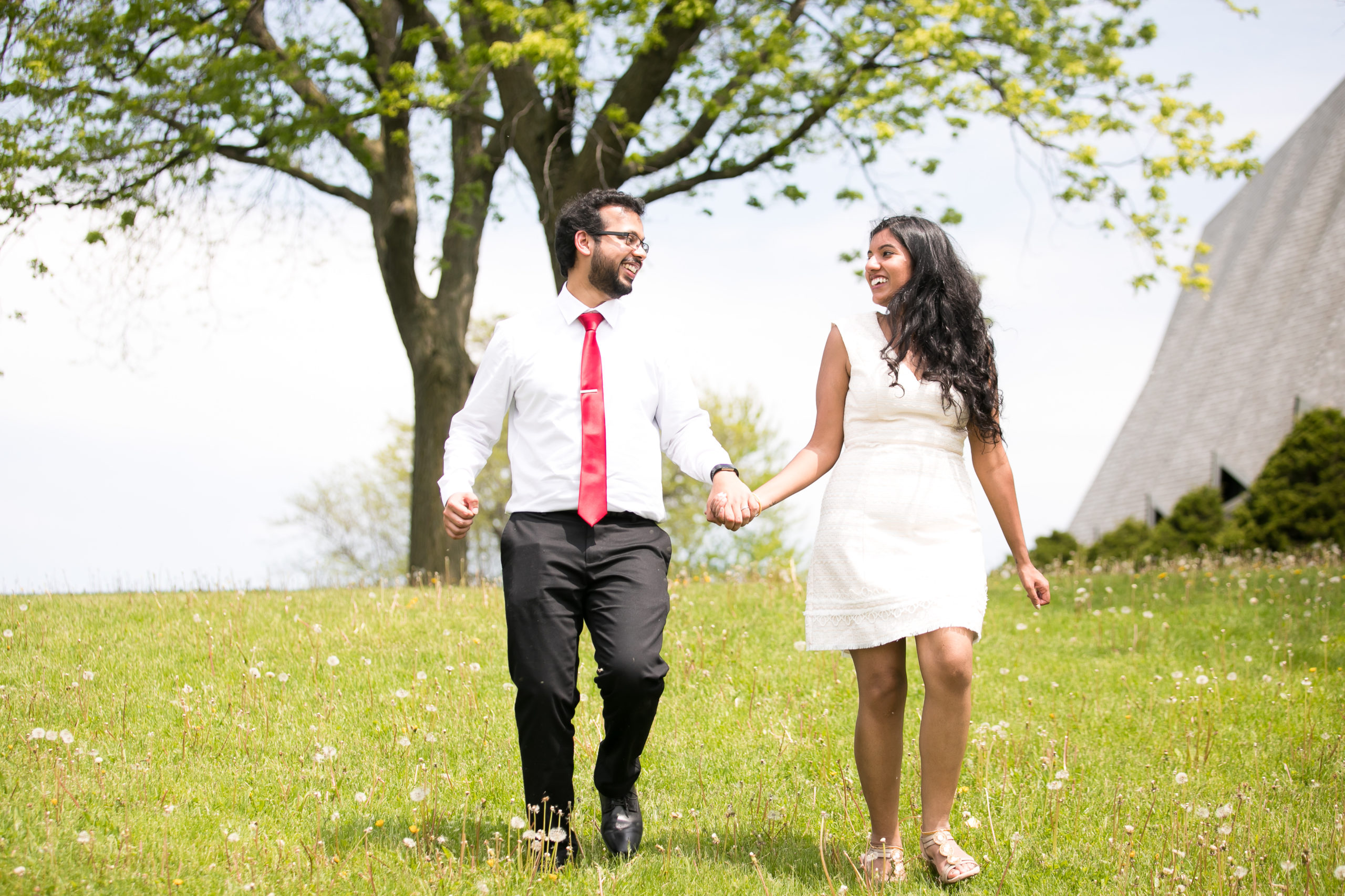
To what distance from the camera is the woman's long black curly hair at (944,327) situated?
4.18 m

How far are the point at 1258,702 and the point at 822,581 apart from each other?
4.51m

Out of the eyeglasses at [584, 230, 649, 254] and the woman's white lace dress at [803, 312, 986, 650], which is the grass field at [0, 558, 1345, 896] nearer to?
the woman's white lace dress at [803, 312, 986, 650]

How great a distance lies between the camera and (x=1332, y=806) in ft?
17.2

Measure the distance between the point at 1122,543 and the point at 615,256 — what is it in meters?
18.3

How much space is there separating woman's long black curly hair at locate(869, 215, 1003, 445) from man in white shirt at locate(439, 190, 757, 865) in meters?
0.84

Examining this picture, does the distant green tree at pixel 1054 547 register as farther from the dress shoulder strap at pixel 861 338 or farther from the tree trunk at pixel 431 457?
the dress shoulder strap at pixel 861 338

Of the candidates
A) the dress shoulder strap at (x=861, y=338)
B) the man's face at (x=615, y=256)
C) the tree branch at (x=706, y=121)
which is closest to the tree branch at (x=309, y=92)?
the tree branch at (x=706, y=121)

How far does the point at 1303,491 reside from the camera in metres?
17.1

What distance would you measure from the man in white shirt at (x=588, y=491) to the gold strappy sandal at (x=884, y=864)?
2.97ft

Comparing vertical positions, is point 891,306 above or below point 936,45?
below

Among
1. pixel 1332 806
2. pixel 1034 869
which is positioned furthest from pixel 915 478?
pixel 1332 806

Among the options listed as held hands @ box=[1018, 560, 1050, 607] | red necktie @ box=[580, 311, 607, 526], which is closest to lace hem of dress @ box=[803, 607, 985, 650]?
held hands @ box=[1018, 560, 1050, 607]

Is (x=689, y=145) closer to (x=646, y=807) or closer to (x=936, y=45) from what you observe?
(x=936, y=45)

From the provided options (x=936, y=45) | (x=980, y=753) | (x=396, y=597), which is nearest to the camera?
(x=980, y=753)
